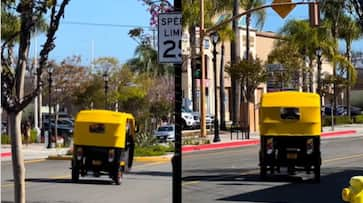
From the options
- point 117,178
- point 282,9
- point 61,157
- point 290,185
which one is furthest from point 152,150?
point 290,185

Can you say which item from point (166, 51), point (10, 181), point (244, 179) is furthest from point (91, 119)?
point (166, 51)

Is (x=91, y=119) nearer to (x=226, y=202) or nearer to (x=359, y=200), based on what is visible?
(x=226, y=202)

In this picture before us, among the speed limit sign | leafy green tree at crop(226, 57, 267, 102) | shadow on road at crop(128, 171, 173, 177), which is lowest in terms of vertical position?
shadow on road at crop(128, 171, 173, 177)

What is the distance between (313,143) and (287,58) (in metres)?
40.2

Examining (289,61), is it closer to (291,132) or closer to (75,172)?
(291,132)

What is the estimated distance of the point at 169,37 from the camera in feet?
32.7

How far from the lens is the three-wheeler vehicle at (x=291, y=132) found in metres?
18.1

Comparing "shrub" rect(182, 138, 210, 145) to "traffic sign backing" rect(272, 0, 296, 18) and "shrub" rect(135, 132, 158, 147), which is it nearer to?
"shrub" rect(135, 132, 158, 147)

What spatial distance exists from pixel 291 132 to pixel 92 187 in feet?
17.3

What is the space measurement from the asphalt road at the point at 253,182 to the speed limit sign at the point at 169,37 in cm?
533

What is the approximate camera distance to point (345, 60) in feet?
195

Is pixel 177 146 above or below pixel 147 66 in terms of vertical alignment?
below

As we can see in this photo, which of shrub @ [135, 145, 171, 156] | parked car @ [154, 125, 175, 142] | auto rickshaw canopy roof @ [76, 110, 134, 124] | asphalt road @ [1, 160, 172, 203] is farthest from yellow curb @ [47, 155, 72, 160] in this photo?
parked car @ [154, 125, 175, 142]

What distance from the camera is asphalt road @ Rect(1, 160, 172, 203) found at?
49.6 ft
